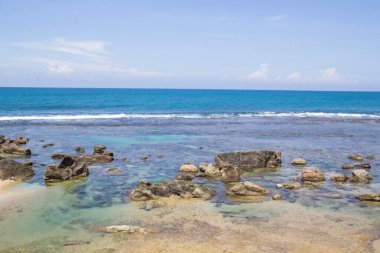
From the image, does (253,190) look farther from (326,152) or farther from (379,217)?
(326,152)

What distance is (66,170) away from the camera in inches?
859

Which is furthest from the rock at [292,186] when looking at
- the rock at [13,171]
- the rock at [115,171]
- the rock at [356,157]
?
the rock at [13,171]

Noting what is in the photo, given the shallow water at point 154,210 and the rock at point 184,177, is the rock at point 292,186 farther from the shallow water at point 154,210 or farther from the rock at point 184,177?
the rock at point 184,177

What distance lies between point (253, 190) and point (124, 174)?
304 inches

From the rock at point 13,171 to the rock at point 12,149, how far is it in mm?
6338

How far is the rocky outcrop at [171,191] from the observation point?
1794 cm

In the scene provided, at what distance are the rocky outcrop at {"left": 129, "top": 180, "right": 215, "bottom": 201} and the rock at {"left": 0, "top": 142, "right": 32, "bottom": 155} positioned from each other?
1325 centimetres

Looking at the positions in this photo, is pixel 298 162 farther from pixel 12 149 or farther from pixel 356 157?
pixel 12 149

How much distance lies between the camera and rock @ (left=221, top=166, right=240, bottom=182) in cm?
2175

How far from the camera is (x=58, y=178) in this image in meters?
21.3

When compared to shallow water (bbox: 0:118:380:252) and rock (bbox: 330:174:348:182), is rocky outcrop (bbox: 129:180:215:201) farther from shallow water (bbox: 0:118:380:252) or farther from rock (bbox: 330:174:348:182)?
rock (bbox: 330:174:348:182)

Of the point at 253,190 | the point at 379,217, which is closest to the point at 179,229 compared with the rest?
the point at 253,190

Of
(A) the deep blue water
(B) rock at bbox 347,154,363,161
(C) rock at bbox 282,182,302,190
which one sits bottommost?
(A) the deep blue water

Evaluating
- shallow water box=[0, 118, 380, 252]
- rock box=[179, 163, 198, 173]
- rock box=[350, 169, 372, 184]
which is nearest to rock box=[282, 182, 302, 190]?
shallow water box=[0, 118, 380, 252]
